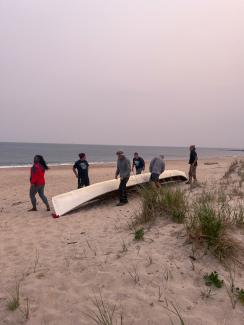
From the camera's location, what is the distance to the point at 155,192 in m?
6.07

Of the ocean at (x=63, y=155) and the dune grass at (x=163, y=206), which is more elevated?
the dune grass at (x=163, y=206)

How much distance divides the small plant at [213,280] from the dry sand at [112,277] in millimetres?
61

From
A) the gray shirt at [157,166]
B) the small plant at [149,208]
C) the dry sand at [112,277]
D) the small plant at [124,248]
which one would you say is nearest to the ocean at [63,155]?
the gray shirt at [157,166]

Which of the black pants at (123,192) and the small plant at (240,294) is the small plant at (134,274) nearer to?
the small plant at (240,294)

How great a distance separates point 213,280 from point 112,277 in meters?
1.16

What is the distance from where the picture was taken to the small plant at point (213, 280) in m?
3.61

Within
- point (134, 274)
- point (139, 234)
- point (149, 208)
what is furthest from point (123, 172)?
point (134, 274)

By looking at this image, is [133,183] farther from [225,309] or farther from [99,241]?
[225,309]

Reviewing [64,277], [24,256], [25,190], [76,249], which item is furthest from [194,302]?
[25,190]

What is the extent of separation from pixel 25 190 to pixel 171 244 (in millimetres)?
10559

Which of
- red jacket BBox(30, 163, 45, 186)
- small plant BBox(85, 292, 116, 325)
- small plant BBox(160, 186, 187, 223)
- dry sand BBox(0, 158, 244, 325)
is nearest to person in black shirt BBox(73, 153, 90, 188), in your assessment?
red jacket BBox(30, 163, 45, 186)

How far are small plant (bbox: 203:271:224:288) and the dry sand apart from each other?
0.06 meters

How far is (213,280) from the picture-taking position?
12.0ft

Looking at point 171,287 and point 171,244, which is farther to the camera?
point 171,244
